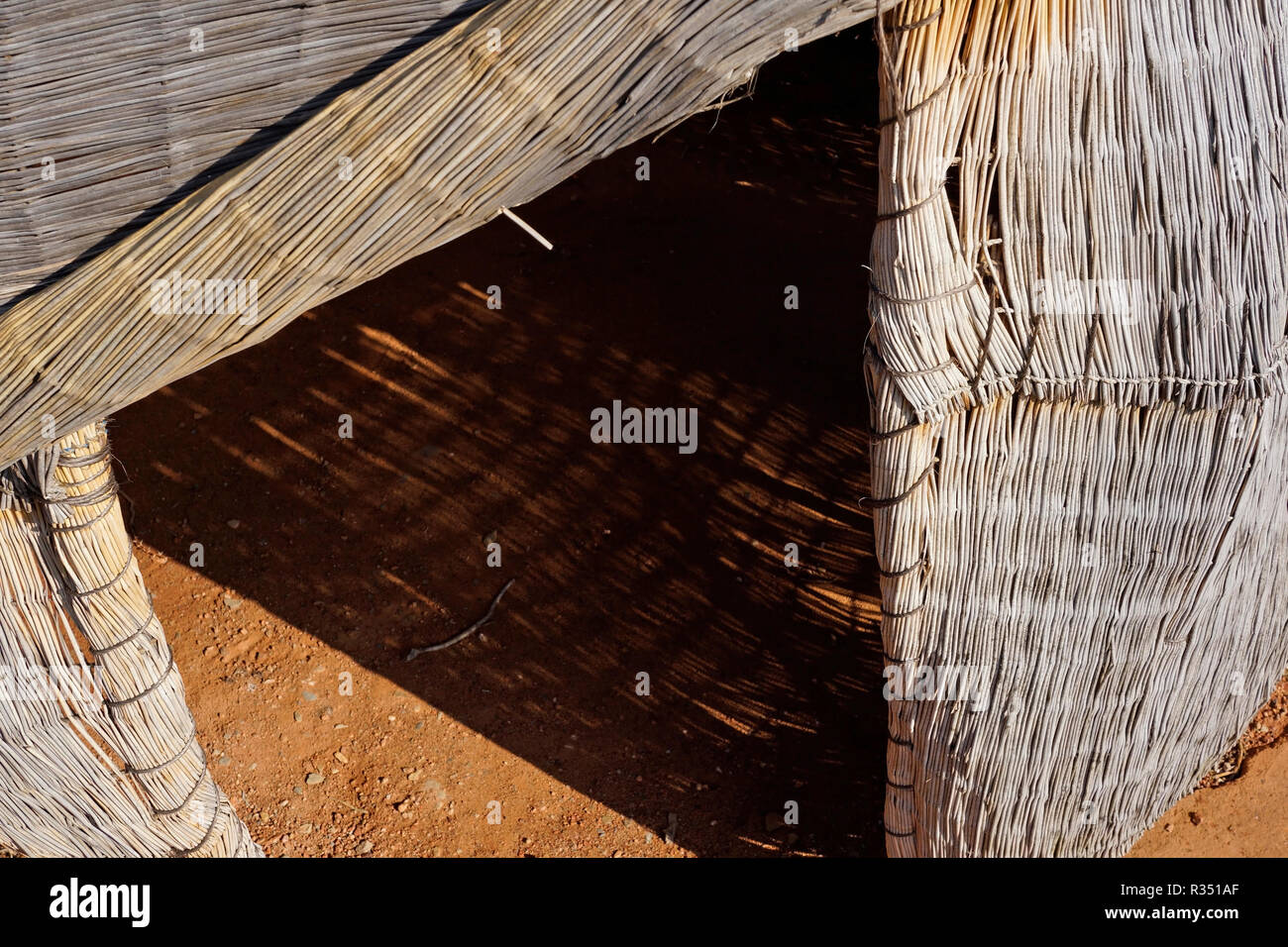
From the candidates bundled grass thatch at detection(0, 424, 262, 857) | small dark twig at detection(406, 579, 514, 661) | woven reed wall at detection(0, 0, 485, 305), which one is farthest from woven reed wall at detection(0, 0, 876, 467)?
small dark twig at detection(406, 579, 514, 661)

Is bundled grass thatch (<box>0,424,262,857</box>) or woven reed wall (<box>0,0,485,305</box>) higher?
woven reed wall (<box>0,0,485,305</box>)

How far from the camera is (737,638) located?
13.2 ft

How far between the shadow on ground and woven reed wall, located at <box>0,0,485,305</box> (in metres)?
2.25

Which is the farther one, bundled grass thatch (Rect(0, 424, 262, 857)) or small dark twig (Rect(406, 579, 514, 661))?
small dark twig (Rect(406, 579, 514, 661))

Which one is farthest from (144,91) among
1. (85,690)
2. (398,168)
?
(85,690)

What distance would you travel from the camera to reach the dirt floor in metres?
3.80

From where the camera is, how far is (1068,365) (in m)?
2.56

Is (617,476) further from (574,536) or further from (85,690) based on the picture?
(85,690)

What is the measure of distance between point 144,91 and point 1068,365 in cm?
238

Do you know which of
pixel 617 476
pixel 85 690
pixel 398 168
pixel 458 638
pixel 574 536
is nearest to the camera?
pixel 398 168

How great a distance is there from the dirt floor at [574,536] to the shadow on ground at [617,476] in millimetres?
13

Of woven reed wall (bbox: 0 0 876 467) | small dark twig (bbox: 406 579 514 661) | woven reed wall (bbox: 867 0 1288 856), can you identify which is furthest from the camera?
small dark twig (bbox: 406 579 514 661)

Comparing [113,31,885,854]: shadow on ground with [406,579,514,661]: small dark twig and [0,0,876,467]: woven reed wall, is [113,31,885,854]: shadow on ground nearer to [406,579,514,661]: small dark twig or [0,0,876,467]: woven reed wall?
[406,579,514,661]: small dark twig

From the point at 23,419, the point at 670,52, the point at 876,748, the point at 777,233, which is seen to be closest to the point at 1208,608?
the point at 876,748
